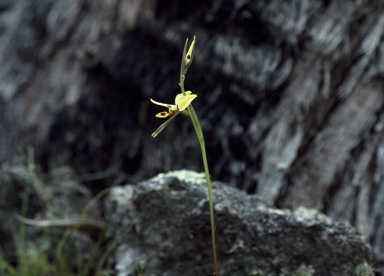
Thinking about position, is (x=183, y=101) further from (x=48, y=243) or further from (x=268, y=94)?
(x=48, y=243)

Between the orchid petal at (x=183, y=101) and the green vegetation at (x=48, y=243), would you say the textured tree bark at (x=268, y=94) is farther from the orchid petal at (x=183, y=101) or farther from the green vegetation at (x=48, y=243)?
the orchid petal at (x=183, y=101)

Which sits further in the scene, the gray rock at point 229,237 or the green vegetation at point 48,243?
the green vegetation at point 48,243

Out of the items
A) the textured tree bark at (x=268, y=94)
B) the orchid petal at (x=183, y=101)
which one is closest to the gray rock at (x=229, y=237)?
the orchid petal at (x=183, y=101)

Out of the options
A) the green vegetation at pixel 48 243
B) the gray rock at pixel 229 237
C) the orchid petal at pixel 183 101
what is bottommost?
the green vegetation at pixel 48 243

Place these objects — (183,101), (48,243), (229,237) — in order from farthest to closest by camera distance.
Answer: (48,243), (229,237), (183,101)

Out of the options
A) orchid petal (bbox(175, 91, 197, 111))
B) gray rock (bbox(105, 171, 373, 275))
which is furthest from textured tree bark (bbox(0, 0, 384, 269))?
orchid petal (bbox(175, 91, 197, 111))

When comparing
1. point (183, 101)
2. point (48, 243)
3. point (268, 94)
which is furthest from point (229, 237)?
point (48, 243)

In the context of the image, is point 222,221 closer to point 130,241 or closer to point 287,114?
point 130,241
